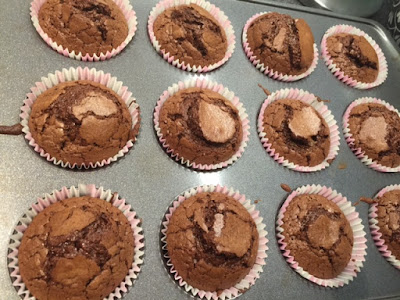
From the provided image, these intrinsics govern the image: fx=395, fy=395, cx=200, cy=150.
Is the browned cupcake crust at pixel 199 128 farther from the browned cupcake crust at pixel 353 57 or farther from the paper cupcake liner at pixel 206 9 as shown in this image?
the browned cupcake crust at pixel 353 57

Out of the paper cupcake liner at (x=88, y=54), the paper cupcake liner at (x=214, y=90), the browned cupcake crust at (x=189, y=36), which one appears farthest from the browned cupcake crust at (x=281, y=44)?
the paper cupcake liner at (x=88, y=54)

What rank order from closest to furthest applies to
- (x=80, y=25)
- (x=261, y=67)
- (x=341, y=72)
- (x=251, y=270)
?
1. (x=251, y=270)
2. (x=80, y=25)
3. (x=261, y=67)
4. (x=341, y=72)

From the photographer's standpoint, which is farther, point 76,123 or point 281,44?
point 281,44

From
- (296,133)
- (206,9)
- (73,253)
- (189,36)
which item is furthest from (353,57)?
(73,253)

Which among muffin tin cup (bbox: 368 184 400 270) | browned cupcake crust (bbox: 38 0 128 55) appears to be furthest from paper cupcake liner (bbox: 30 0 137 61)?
muffin tin cup (bbox: 368 184 400 270)

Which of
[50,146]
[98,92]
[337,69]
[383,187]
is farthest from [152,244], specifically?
[337,69]

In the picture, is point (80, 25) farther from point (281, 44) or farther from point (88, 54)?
point (281, 44)
